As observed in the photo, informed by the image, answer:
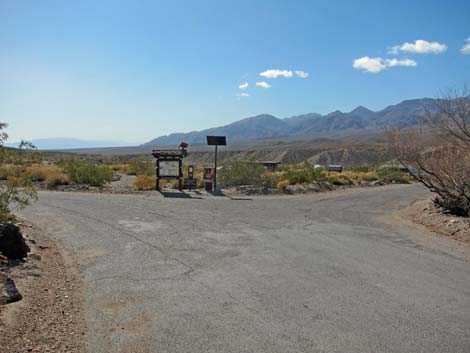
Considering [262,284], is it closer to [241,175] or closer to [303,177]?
[241,175]

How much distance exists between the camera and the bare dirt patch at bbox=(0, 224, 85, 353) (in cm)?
457

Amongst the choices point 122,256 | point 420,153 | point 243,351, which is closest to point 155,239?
point 122,256

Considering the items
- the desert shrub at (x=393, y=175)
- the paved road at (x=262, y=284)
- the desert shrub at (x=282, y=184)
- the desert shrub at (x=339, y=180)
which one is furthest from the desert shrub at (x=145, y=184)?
the desert shrub at (x=393, y=175)

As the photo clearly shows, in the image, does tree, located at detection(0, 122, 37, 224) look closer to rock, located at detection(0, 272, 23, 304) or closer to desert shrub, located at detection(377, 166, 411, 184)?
rock, located at detection(0, 272, 23, 304)

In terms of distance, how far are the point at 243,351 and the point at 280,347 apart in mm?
416

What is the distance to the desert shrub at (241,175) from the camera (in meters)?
24.5

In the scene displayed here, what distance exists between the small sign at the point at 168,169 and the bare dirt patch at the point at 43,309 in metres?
14.0

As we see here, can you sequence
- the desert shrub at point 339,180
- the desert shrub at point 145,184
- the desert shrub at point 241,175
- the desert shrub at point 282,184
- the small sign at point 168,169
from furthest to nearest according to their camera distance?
the desert shrub at point 339,180 < the desert shrub at point 241,175 < the desert shrub at point 282,184 < the desert shrub at point 145,184 < the small sign at point 168,169

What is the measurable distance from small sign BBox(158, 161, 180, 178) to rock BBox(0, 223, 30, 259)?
1451 cm

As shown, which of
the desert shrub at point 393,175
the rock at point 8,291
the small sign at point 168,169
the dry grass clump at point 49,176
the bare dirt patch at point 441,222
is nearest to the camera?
the rock at point 8,291

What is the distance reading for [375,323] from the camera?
524 centimetres

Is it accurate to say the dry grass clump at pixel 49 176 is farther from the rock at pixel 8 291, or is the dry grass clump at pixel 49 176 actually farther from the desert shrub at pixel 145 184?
the rock at pixel 8 291

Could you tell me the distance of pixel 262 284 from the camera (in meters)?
6.71

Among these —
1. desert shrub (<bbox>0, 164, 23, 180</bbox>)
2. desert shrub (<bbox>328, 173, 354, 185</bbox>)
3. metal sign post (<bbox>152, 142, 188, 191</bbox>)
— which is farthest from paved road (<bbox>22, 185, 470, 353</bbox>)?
desert shrub (<bbox>328, 173, 354, 185</bbox>)
